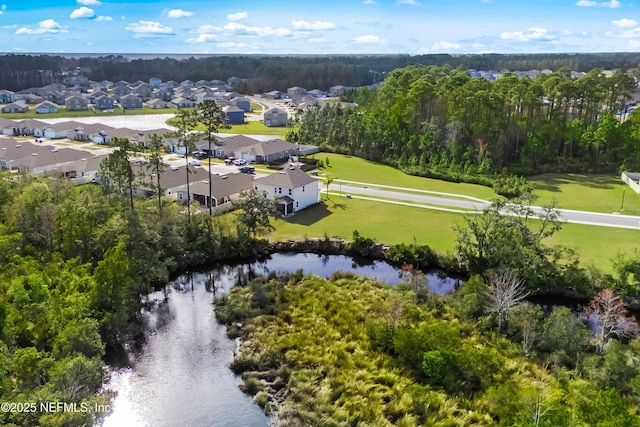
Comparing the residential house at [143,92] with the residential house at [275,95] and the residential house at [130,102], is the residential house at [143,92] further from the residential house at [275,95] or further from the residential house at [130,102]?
the residential house at [275,95]

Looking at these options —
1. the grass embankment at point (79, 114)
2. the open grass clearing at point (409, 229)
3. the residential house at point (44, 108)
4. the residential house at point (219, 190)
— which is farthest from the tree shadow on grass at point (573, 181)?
the residential house at point (44, 108)

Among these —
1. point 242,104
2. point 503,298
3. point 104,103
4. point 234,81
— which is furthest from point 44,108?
point 503,298

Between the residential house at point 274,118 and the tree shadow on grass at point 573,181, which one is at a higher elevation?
the residential house at point 274,118

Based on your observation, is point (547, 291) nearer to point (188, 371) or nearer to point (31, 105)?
point (188, 371)

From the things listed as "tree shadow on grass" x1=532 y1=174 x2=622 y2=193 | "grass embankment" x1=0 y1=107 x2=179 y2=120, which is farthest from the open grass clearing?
"grass embankment" x1=0 y1=107 x2=179 y2=120

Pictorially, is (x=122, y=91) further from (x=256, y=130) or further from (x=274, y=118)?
(x=256, y=130)

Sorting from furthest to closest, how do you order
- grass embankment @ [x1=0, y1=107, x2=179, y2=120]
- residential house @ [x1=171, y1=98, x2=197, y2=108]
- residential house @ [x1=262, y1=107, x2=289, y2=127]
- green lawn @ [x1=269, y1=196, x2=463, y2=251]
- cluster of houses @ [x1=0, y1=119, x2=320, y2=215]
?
1. residential house @ [x1=171, y1=98, x2=197, y2=108]
2. grass embankment @ [x1=0, y1=107, x2=179, y2=120]
3. residential house @ [x1=262, y1=107, x2=289, y2=127]
4. cluster of houses @ [x1=0, y1=119, x2=320, y2=215]
5. green lawn @ [x1=269, y1=196, x2=463, y2=251]

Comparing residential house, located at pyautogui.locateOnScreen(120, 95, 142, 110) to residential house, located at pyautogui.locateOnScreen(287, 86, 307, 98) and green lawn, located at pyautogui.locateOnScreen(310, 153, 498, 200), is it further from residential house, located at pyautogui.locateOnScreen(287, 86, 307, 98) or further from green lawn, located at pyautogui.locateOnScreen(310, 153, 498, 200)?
green lawn, located at pyautogui.locateOnScreen(310, 153, 498, 200)

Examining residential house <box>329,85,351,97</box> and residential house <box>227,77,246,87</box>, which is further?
residential house <box>227,77,246,87</box>
